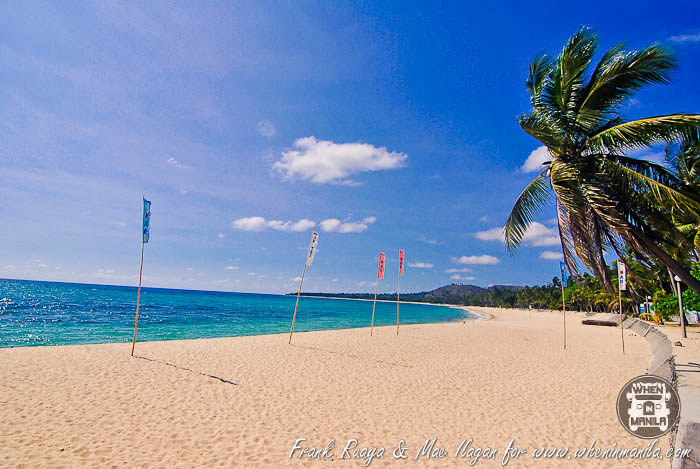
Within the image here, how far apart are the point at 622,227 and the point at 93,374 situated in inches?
411

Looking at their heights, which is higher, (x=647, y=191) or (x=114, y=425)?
(x=647, y=191)

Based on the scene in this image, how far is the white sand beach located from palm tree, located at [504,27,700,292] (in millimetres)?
2813

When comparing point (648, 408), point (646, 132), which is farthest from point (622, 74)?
point (648, 408)

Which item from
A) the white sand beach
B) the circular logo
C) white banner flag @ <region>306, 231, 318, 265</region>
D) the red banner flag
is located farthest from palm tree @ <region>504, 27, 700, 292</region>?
the red banner flag

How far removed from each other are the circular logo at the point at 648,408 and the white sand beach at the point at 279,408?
242 millimetres

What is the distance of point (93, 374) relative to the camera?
7.34 metres

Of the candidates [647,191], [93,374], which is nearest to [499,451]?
[647,191]

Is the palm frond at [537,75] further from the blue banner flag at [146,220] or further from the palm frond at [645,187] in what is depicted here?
the blue banner flag at [146,220]

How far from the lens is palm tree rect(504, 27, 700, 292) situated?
421 cm

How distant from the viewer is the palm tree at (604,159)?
4.21 meters

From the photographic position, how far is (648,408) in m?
4.81

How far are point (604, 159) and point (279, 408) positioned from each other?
661cm

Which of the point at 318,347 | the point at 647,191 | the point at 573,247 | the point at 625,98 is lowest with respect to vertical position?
the point at 318,347

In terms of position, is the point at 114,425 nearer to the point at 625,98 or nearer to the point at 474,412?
the point at 474,412
